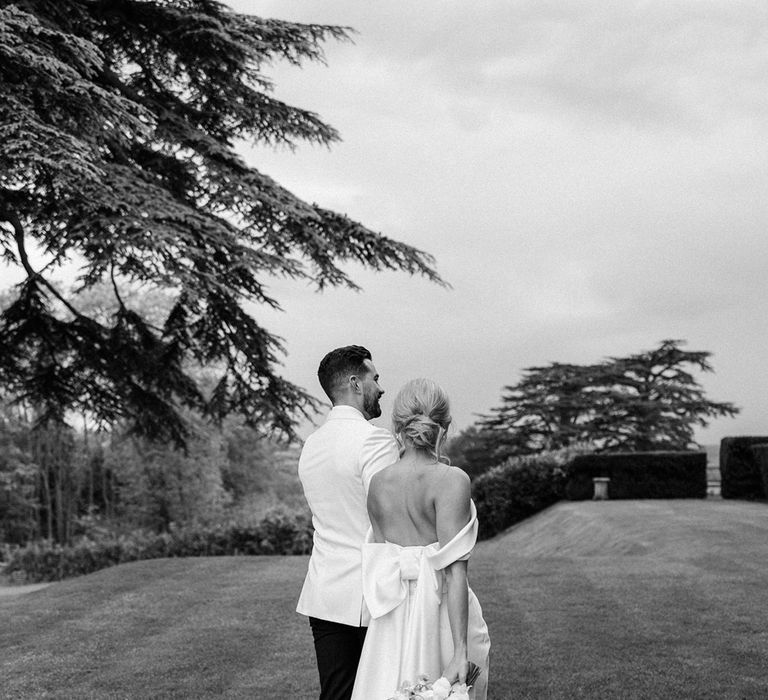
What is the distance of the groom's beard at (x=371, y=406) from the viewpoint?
3.56m

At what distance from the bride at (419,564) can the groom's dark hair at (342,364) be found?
0.28 meters

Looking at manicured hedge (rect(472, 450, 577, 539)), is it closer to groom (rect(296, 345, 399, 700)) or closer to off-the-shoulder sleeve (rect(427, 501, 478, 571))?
groom (rect(296, 345, 399, 700))

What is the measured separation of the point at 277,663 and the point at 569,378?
122 ft

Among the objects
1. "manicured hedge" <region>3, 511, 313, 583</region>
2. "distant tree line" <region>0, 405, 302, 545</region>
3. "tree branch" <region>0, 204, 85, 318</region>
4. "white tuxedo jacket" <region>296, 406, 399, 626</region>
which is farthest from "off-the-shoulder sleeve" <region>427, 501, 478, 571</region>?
"distant tree line" <region>0, 405, 302, 545</region>

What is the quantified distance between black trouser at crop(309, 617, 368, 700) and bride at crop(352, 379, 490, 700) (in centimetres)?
16

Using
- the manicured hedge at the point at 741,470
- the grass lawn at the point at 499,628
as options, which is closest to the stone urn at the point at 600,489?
the manicured hedge at the point at 741,470

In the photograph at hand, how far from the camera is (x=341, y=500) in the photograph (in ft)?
11.4

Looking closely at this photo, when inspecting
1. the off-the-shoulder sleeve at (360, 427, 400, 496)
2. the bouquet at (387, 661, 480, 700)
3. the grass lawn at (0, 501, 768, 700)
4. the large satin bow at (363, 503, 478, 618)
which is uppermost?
the off-the-shoulder sleeve at (360, 427, 400, 496)

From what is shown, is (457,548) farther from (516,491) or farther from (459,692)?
(516,491)

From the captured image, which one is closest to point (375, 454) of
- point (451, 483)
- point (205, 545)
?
point (451, 483)

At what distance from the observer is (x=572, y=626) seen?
337 inches

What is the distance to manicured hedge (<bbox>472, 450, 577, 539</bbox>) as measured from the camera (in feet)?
80.5

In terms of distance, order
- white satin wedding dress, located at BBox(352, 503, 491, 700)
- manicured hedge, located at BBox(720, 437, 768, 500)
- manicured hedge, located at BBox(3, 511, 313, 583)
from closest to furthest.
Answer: white satin wedding dress, located at BBox(352, 503, 491, 700), manicured hedge, located at BBox(3, 511, 313, 583), manicured hedge, located at BBox(720, 437, 768, 500)

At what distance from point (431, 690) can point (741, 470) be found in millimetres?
22180
